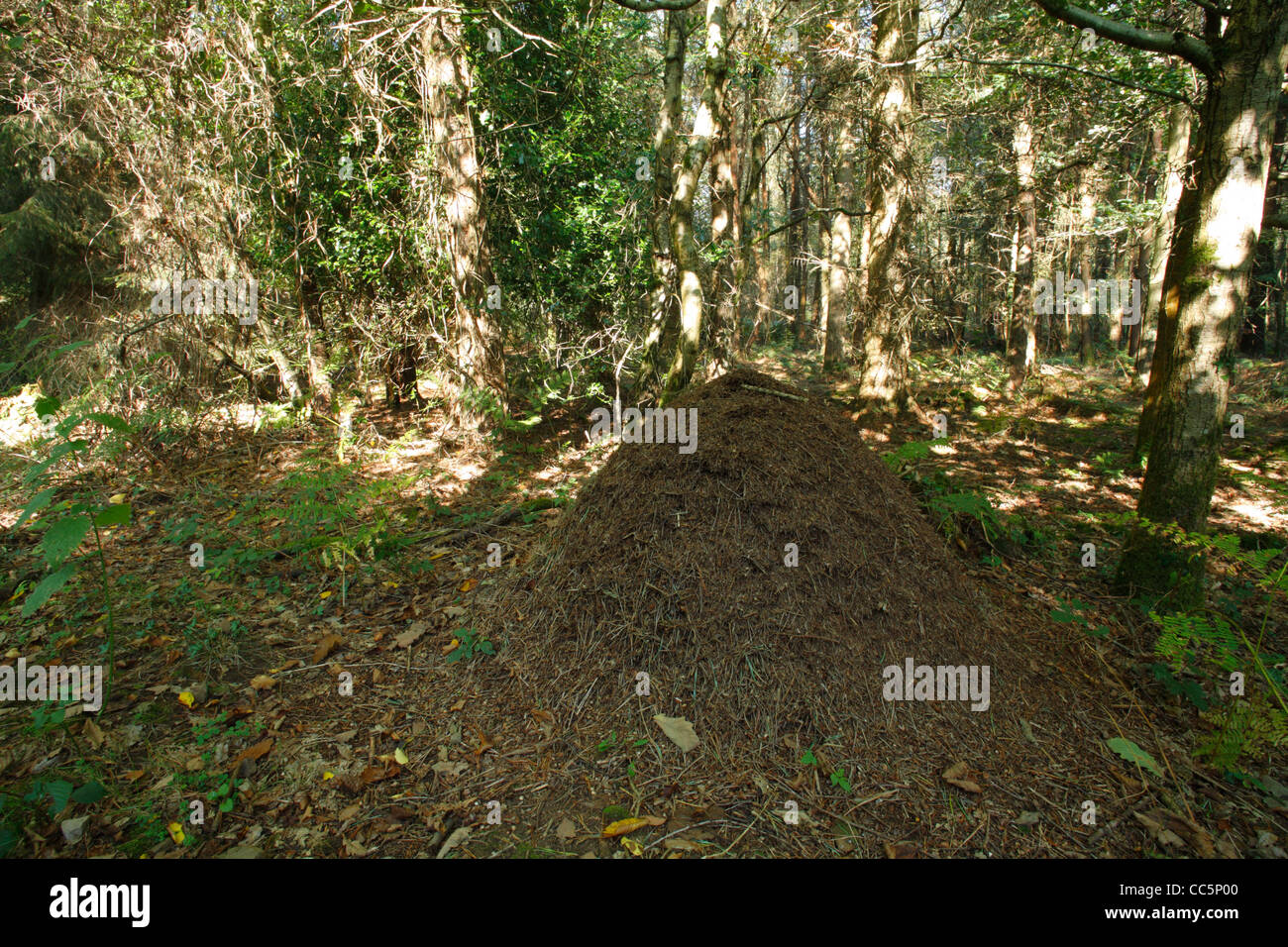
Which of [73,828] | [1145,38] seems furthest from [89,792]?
[1145,38]

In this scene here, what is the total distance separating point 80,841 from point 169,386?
18.8 feet

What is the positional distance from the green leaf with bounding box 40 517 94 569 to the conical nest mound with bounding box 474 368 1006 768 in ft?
6.65

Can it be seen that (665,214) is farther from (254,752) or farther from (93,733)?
(93,733)

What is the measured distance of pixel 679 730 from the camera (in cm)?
297

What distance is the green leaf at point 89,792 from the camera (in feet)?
8.33

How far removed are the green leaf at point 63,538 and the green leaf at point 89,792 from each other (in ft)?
3.12

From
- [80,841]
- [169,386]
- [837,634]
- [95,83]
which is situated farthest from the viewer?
[169,386]

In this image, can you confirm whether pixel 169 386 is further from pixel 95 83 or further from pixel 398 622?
pixel 398 622

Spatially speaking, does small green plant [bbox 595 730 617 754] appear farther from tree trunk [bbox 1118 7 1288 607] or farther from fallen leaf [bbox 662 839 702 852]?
tree trunk [bbox 1118 7 1288 607]

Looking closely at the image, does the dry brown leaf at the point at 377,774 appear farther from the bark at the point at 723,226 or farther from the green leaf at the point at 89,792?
the bark at the point at 723,226

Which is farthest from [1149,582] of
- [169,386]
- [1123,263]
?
[1123,263]

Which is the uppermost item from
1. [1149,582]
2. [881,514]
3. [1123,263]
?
[1123,263]

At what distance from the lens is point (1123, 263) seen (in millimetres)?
20172

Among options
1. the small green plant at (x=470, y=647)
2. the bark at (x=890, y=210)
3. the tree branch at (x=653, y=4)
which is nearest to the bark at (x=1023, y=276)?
the bark at (x=890, y=210)
